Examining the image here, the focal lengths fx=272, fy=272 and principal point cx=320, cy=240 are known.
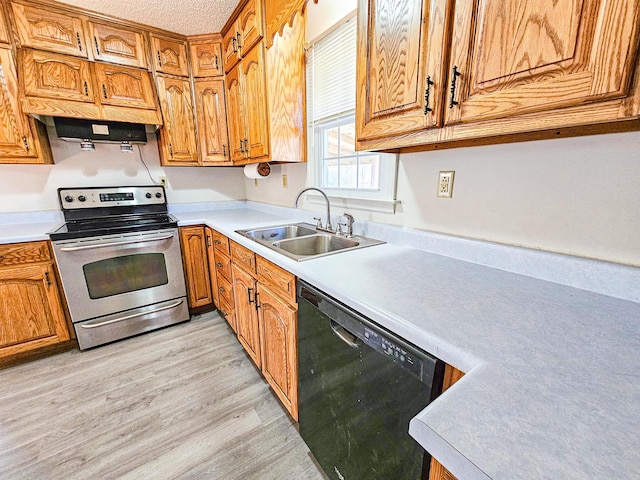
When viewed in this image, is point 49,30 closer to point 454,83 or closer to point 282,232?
point 282,232

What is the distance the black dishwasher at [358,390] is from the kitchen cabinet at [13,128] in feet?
7.48

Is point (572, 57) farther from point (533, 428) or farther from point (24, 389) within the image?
point (24, 389)

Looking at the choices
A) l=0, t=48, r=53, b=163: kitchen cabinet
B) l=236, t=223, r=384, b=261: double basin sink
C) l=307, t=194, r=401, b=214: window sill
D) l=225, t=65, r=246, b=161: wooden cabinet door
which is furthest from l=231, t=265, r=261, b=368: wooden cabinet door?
l=0, t=48, r=53, b=163: kitchen cabinet

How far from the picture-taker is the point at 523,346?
579 mm

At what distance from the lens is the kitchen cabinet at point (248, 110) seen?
6.15 ft

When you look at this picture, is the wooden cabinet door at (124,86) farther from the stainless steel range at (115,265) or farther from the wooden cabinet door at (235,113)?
the stainless steel range at (115,265)

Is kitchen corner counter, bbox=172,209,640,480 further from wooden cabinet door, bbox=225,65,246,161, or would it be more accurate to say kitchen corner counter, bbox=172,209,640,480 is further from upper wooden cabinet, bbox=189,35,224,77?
upper wooden cabinet, bbox=189,35,224,77

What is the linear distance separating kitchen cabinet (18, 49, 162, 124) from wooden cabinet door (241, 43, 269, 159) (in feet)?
2.67

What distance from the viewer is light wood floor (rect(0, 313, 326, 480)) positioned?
120 cm

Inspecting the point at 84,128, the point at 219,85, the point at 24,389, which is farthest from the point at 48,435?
the point at 219,85

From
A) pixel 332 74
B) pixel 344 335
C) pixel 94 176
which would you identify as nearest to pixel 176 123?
pixel 94 176

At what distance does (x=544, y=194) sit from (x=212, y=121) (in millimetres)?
2469

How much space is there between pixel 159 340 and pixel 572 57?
261 cm

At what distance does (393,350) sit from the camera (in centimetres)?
70
